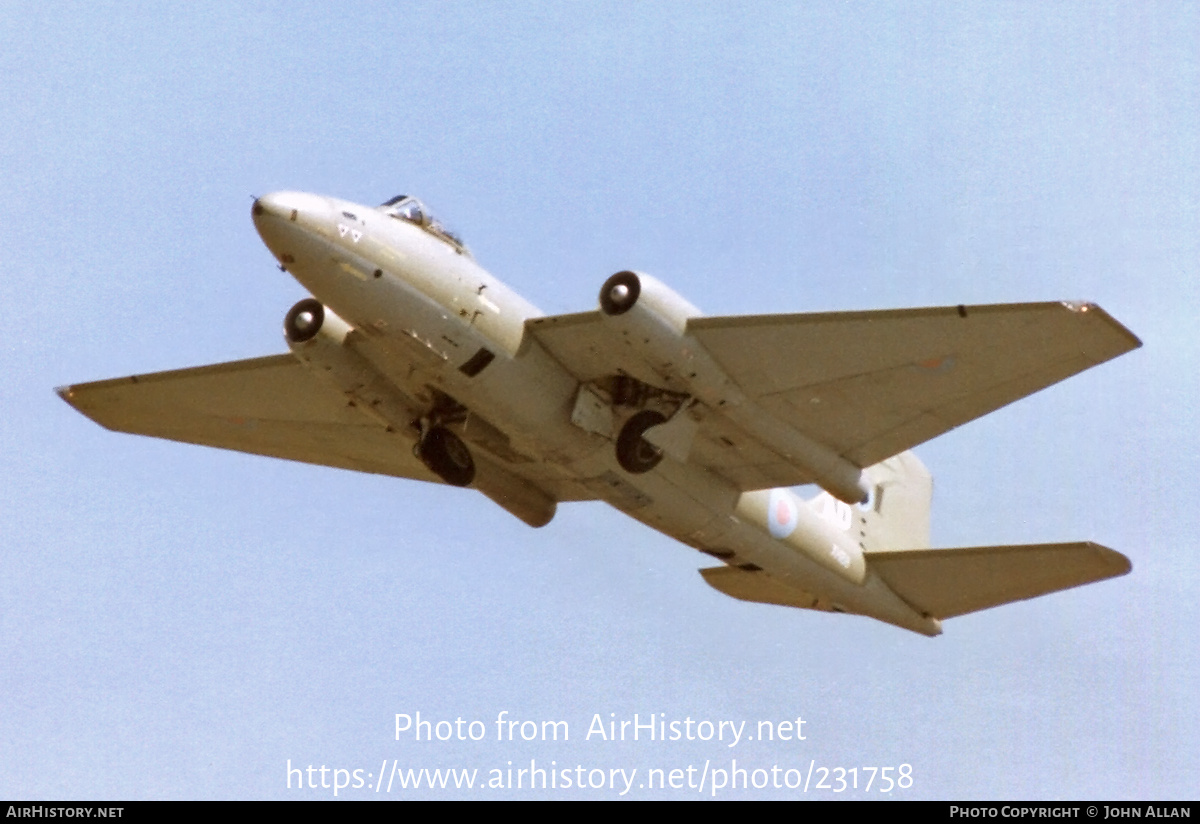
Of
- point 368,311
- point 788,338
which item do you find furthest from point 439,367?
point 788,338

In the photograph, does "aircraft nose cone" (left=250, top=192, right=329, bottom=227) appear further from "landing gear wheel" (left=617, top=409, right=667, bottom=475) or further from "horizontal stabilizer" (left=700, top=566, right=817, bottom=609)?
→ "horizontal stabilizer" (left=700, top=566, right=817, bottom=609)

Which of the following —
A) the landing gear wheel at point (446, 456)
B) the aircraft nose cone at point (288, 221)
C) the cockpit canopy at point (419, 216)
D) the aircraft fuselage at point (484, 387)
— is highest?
the cockpit canopy at point (419, 216)

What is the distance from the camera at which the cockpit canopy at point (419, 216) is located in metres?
25.1

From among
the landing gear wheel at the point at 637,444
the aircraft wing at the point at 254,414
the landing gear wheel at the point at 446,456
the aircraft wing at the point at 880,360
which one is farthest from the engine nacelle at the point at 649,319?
the aircraft wing at the point at 254,414

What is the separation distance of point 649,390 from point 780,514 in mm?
4692

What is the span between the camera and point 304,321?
26000mm

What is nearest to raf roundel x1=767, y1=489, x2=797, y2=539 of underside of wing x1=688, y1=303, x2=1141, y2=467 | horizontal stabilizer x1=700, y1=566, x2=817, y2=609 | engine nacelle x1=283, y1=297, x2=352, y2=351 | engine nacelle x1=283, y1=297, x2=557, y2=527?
horizontal stabilizer x1=700, y1=566, x2=817, y2=609

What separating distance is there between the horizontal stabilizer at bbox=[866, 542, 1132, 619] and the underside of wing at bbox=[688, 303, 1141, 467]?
306 cm

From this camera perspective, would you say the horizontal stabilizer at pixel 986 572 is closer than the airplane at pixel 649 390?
No

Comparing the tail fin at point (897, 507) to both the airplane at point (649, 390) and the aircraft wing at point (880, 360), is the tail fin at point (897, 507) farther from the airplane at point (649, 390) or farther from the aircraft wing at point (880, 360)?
the aircraft wing at point (880, 360)

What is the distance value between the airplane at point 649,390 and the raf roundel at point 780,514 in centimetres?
4

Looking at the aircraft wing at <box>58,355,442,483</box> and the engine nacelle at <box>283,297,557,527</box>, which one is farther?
the aircraft wing at <box>58,355,442,483</box>

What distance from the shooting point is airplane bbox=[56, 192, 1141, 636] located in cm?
2439

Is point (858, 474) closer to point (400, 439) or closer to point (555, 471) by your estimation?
point (555, 471)
